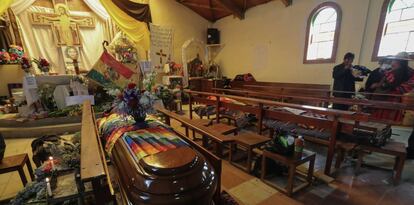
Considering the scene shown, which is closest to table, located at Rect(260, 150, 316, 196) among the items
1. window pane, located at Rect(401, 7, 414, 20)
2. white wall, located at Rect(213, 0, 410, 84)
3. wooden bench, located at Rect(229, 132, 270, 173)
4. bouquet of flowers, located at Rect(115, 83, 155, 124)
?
wooden bench, located at Rect(229, 132, 270, 173)

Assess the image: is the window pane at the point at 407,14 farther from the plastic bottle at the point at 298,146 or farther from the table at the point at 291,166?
the plastic bottle at the point at 298,146

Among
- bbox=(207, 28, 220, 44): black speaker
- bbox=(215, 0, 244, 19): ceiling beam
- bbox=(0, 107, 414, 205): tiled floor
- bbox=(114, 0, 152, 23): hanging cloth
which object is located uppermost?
bbox=(215, 0, 244, 19): ceiling beam

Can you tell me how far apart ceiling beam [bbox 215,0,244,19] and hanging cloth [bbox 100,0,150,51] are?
2.53m

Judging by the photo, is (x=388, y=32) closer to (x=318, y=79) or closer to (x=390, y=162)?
(x=318, y=79)

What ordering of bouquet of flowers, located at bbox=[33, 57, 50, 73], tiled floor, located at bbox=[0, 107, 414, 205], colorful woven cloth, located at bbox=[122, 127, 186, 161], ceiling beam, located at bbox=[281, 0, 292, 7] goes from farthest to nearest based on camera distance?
ceiling beam, located at bbox=[281, 0, 292, 7] < bouquet of flowers, located at bbox=[33, 57, 50, 73] < tiled floor, located at bbox=[0, 107, 414, 205] < colorful woven cloth, located at bbox=[122, 127, 186, 161]

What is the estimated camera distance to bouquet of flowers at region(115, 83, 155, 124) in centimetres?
154

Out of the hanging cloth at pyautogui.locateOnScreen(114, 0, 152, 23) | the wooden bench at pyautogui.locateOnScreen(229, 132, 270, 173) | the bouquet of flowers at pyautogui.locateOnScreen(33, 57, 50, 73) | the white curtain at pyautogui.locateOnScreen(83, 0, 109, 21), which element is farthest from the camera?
the white curtain at pyautogui.locateOnScreen(83, 0, 109, 21)

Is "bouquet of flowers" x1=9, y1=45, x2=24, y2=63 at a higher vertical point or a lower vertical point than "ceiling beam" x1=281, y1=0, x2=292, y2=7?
lower

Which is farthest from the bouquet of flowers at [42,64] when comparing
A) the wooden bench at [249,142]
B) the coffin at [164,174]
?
the wooden bench at [249,142]

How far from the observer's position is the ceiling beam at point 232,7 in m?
5.93

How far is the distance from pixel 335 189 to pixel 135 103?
2.07 meters

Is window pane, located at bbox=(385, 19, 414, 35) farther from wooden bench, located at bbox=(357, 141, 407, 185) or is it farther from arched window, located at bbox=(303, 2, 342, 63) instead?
wooden bench, located at bbox=(357, 141, 407, 185)

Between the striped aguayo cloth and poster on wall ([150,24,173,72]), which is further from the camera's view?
poster on wall ([150,24,173,72])

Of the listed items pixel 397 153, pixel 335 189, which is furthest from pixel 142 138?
pixel 397 153
